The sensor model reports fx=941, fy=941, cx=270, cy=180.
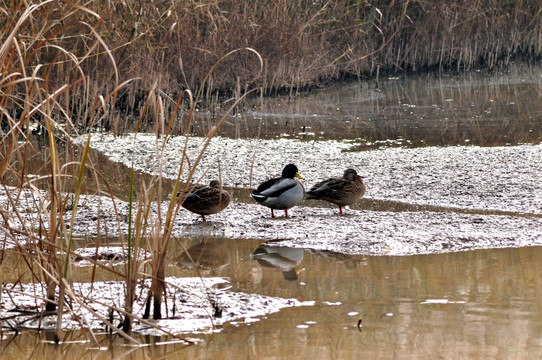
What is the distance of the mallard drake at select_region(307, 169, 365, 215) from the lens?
7387 millimetres

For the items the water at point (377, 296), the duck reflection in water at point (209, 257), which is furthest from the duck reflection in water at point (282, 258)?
the duck reflection in water at point (209, 257)

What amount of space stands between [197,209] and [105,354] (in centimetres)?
323

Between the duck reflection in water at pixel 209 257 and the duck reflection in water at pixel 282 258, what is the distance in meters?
0.20

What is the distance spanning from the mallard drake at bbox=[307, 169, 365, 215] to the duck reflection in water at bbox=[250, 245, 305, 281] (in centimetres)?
137

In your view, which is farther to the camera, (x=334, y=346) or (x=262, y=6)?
(x=262, y=6)

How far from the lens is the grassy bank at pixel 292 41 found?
11859 mm

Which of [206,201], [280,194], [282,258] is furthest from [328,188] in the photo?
[282,258]

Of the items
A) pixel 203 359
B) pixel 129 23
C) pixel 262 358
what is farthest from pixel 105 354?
pixel 129 23

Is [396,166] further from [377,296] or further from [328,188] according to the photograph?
[377,296]

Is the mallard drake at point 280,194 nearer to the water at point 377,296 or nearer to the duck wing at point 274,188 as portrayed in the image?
the duck wing at point 274,188

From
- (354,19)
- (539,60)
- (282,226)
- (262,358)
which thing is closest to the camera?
(262,358)

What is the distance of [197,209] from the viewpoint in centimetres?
705

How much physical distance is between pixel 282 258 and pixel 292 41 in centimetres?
1004

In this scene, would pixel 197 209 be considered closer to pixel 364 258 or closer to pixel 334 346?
pixel 364 258
